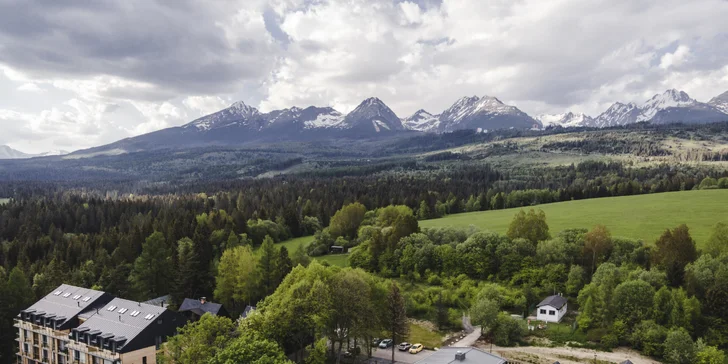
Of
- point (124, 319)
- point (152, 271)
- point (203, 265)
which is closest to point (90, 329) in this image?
point (124, 319)

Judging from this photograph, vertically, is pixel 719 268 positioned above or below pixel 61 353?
above

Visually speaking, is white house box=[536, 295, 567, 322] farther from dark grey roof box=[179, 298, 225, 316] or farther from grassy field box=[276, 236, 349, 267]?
dark grey roof box=[179, 298, 225, 316]

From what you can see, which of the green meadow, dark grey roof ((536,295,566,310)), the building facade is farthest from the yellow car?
the green meadow

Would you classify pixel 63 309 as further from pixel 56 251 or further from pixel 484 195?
pixel 484 195

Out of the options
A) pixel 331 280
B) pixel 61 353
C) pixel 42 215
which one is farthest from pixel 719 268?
pixel 42 215

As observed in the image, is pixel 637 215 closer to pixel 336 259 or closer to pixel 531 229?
pixel 531 229

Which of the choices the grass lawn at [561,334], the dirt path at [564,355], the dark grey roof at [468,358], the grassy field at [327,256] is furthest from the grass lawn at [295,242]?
the dark grey roof at [468,358]

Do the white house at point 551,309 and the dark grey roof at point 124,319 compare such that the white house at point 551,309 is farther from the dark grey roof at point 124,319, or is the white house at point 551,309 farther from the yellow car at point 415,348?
the dark grey roof at point 124,319
